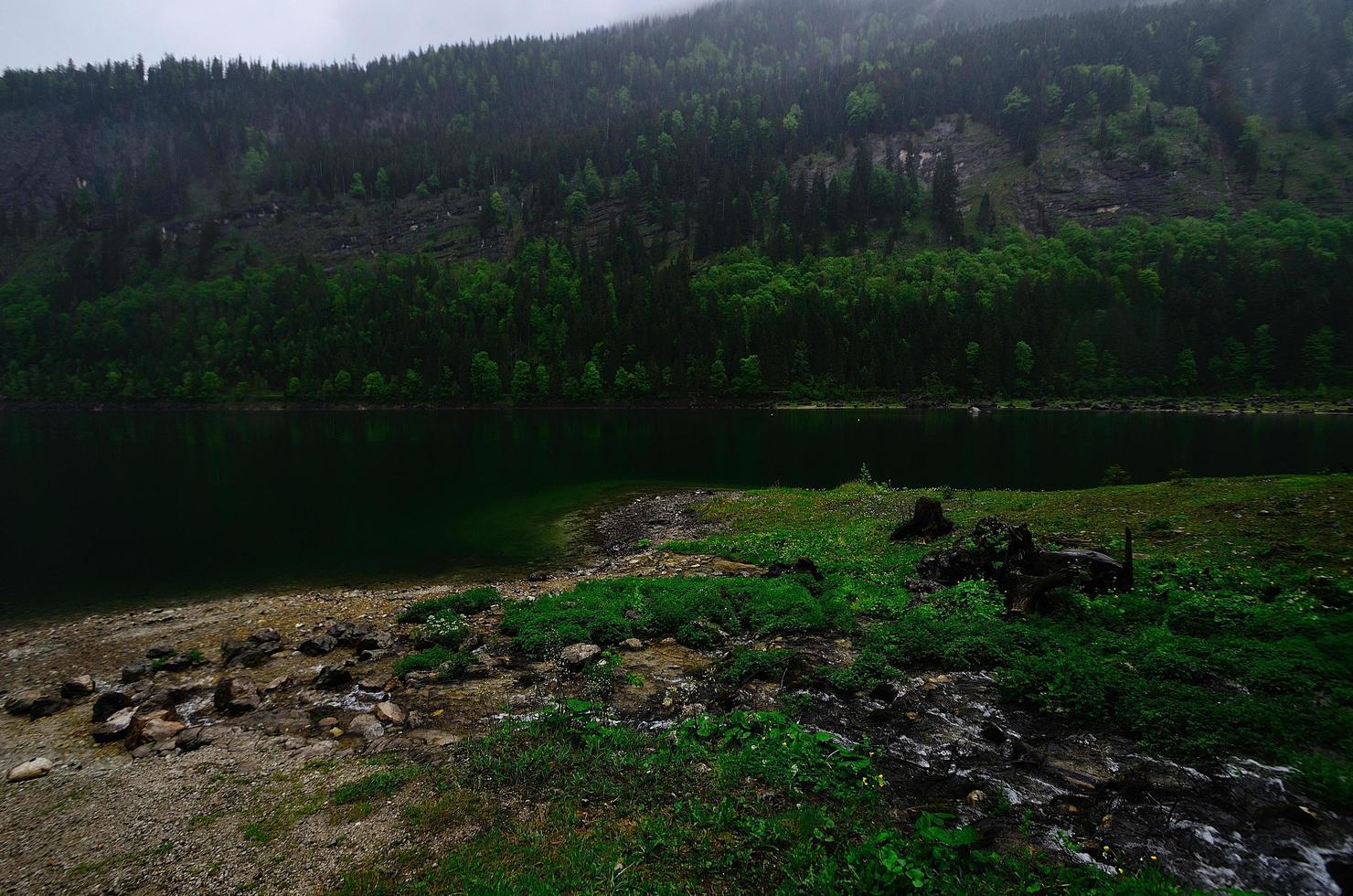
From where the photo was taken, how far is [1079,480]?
43.2 metres

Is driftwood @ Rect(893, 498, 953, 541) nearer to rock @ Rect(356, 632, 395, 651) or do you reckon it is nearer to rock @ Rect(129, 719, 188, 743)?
rock @ Rect(356, 632, 395, 651)

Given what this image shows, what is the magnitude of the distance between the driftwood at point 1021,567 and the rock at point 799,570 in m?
3.20

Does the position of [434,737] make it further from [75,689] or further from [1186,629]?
[1186,629]

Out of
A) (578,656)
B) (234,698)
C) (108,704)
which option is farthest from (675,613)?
(108,704)

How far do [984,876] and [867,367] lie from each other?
5416 inches

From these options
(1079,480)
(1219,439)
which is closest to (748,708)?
(1079,480)

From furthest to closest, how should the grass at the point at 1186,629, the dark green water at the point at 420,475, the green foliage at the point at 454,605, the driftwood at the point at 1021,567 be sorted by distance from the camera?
the dark green water at the point at 420,475 → the green foliage at the point at 454,605 → the driftwood at the point at 1021,567 → the grass at the point at 1186,629

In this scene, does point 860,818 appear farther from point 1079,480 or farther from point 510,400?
point 510,400

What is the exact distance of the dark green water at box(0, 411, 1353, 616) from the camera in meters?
28.8

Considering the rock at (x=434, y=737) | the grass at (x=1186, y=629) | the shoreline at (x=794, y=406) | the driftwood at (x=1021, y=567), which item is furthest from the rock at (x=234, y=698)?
the shoreline at (x=794, y=406)

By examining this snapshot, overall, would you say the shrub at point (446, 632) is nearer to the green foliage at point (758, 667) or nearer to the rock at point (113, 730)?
the rock at point (113, 730)

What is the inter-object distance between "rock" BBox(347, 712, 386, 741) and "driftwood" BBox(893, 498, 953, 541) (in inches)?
718

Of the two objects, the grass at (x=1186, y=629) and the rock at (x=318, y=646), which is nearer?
the grass at (x=1186, y=629)

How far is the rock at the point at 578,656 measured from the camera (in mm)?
13492
